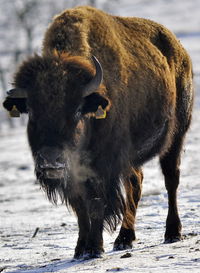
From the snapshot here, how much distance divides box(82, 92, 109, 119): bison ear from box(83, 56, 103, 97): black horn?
75mm

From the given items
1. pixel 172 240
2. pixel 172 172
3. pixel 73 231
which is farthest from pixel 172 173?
pixel 73 231

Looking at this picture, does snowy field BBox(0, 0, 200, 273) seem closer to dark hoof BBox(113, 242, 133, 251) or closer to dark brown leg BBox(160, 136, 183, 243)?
dark hoof BBox(113, 242, 133, 251)

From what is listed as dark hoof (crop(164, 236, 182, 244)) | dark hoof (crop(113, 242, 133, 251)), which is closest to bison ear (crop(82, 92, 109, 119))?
dark hoof (crop(113, 242, 133, 251))

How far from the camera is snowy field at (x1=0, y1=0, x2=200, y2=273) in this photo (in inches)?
220

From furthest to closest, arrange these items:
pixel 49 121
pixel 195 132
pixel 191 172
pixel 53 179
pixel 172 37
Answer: pixel 195 132 → pixel 191 172 → pixel 172 37 → pixel 53 179 → pixel 49 121

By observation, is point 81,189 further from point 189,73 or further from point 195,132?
point 195,132

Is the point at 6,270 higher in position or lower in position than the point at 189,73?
lower

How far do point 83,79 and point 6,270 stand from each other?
182cm

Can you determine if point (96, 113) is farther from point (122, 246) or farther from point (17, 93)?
point (122, 246)

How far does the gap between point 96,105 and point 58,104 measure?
1.26 feet

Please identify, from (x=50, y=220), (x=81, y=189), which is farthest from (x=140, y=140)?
(x=50, y=220)

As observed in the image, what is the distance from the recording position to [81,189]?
645 centimetres

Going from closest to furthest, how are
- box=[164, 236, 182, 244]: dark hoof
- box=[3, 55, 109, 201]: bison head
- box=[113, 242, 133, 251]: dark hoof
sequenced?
box=[3, 55, 109, 201]: bison head < box=[113, 242, 133, 251]: dark hoof < box=[164, 236, 182, 244]: dark hoof

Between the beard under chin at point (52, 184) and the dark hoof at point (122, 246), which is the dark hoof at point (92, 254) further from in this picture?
the dark hoof at point (122, 246)
